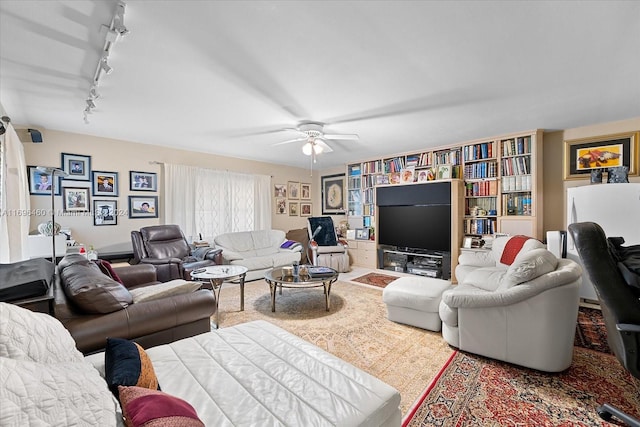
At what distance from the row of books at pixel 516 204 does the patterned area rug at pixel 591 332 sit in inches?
57.3

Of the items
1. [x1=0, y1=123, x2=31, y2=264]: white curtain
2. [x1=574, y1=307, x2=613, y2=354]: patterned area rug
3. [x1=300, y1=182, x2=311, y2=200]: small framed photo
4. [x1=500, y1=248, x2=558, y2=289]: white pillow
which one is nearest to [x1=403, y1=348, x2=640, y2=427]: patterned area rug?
[x1=574, y1=307, x2=613, y2=354]: patterned area rug

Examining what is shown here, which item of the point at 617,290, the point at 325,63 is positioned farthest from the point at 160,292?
the point at 617,290

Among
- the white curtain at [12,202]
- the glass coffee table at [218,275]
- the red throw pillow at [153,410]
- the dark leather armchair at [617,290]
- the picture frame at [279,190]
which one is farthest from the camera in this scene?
the picture frame at [279,190]

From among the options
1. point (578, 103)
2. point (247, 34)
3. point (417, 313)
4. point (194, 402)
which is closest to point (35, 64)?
point (247, 34)

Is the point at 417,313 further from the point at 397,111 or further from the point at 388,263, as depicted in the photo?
the point at 388,263

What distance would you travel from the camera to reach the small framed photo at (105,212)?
4.12 metres

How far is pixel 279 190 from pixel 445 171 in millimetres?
3590

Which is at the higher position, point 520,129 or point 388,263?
point 520,129

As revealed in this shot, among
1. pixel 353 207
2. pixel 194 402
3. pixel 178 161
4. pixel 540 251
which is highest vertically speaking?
pixel 178 161

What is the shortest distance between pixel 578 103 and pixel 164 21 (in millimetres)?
3899

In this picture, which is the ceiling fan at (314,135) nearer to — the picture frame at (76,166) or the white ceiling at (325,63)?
the white ceiling at (325,63)

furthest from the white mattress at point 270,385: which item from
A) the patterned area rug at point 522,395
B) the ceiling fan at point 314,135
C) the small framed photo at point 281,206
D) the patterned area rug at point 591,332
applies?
the small framed photo at point 281,206

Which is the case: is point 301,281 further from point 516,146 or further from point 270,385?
point 516,146

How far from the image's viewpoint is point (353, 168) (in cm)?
630
